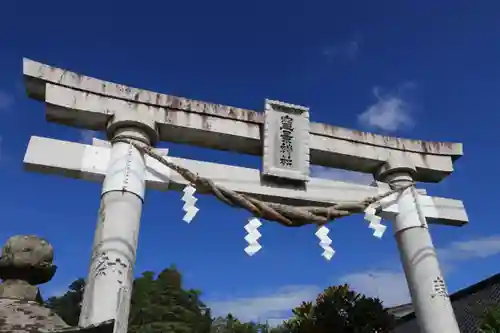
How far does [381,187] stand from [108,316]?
16.2 feet

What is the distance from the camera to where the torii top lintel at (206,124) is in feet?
19.5

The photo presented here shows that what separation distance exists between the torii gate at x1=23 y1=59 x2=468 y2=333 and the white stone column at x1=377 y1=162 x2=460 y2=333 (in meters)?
0.02

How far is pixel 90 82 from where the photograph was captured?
617 centimetres

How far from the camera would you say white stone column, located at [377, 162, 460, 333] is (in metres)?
6.31

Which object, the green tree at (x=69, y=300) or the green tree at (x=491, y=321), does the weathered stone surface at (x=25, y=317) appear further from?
the green tree at (x=69, y=300)

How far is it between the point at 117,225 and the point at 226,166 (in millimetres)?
1945

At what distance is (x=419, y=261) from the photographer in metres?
6.78

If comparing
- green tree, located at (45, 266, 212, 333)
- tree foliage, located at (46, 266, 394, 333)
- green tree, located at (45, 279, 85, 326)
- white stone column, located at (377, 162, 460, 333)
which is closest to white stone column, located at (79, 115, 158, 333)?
white stone column, located at (377, 162, 460, 333)

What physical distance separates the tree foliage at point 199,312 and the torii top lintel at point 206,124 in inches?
185

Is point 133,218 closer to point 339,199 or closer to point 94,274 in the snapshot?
point 94,274

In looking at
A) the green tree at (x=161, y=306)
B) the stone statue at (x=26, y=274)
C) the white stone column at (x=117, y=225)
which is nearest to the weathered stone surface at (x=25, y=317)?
the stone statue at (x=26, y=274)

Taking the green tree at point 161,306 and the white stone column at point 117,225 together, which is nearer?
the white stone column at point 117,225

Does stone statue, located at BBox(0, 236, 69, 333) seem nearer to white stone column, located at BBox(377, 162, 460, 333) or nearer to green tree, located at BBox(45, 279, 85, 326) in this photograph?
white stone column, located at BBox(377, 162, 460, 333)

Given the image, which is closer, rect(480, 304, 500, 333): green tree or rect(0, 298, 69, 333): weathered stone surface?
rect(0, 298, 69, 333): weathered stone surface
